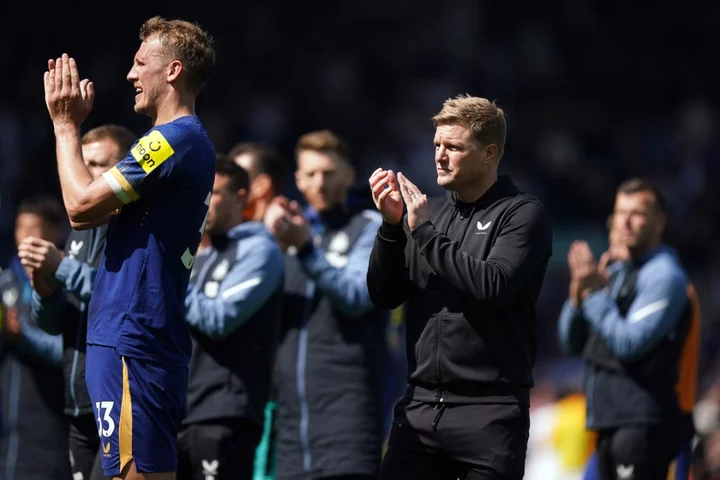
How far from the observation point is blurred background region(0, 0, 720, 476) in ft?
55.8

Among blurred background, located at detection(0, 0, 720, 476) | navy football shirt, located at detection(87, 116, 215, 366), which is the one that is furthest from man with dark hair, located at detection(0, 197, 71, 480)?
blurred background, located at detection(0, 0, 720, 476)

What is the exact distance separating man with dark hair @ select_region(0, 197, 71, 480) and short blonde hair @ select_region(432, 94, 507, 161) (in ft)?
9.82

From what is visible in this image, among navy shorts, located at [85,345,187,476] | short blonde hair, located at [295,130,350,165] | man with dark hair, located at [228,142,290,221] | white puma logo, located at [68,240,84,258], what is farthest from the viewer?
man with dark hair, located at [228,142,290,221]

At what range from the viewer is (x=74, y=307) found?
6020 mm

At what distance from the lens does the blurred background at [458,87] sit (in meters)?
17.0

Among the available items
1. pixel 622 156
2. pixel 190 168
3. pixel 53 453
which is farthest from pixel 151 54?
pixel 622 156

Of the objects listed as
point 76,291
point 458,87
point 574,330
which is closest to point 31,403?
point 76,291

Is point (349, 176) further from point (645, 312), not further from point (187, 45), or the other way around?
point (187, 45)

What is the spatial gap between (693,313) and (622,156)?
11588 mm

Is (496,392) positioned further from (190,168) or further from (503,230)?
(190,168)

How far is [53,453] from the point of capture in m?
7.23

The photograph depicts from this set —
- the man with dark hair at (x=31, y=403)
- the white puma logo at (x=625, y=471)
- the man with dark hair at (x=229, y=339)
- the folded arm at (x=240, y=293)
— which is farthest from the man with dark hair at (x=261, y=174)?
the white puma logo at (x=625, y=471)

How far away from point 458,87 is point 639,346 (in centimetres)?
1230

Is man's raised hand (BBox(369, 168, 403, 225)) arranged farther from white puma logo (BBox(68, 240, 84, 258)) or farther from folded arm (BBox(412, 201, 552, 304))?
white puma logo (BBox(68, 240, 84, 258))
